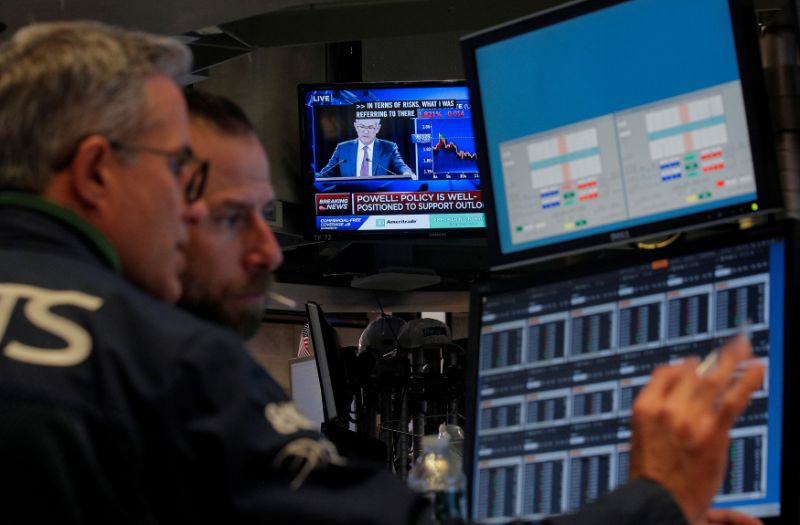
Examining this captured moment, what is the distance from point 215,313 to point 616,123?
0.74 meters

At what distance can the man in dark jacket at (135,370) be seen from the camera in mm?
1155

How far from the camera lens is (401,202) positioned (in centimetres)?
653

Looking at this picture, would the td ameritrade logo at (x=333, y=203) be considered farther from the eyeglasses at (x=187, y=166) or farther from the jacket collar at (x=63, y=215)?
the jacket collar at (x=63, y=215)

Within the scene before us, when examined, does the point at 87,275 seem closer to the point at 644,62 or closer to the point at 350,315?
the point at 644,62

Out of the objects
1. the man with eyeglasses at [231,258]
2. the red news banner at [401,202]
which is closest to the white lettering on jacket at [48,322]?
the man with eyeglasses at [231,258]

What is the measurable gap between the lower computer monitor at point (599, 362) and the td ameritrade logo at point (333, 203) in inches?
174

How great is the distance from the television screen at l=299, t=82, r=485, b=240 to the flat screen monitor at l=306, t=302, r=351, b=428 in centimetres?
182

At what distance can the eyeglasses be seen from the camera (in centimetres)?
140

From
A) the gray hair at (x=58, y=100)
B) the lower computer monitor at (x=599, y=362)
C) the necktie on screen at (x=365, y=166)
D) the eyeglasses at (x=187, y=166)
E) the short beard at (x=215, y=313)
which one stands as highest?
the necktie on screen at (x=365, y=166)

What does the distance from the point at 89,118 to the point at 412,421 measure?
4.20 metres

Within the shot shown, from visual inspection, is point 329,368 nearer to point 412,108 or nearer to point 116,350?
point 412,108

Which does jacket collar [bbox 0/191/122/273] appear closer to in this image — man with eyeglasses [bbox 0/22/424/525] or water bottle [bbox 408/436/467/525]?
man with eyeglasses [bbox 0/22/424/525]

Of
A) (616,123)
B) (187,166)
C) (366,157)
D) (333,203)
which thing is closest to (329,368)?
(333,203)

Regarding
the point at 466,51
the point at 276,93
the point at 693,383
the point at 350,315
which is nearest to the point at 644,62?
the point at 466,51
